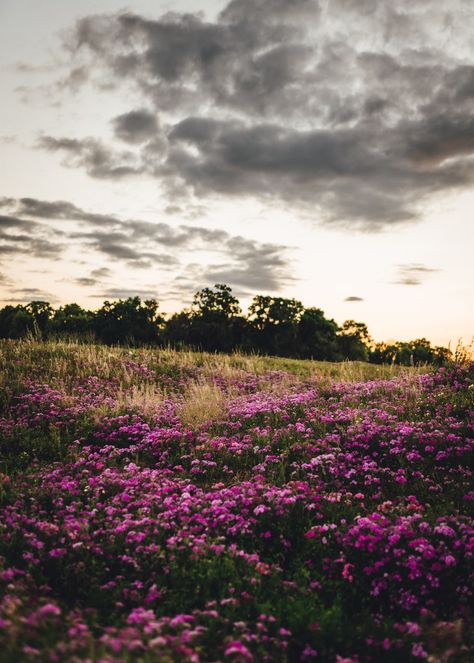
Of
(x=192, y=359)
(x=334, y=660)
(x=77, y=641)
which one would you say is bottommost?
(x=334, y=660)

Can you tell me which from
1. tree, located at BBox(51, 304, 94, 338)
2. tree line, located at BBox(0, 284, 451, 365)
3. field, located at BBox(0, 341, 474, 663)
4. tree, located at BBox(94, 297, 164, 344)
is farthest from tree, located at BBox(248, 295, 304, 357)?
field, located at BBox(0, 341, 474, 663)

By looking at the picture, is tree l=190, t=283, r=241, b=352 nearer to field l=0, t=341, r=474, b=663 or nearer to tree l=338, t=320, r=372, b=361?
tree l=338, t=320, r=372, b=361

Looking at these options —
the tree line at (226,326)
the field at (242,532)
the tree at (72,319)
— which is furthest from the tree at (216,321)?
the field at (242,532)

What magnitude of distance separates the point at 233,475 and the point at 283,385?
268 inches

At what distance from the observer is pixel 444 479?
6.90 metres

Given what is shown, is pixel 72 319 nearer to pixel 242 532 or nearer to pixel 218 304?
pixel 218 304

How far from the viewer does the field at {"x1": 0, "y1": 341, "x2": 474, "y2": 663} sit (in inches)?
149

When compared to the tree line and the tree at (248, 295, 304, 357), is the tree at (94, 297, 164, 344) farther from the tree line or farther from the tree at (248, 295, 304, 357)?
the tree at (248, 295, 304, 357)

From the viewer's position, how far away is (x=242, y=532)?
551cm

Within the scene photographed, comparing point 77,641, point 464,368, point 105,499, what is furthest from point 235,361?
point 77,641

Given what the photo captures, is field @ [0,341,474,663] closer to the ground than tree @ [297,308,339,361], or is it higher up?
closer to the ground

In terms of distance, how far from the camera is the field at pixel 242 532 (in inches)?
149

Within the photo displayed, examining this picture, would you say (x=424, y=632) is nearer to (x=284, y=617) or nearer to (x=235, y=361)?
(x=284, y=617)

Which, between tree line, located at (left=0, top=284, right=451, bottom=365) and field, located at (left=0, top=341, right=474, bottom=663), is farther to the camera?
tree line, located at (left=0, top=284, right=451, bottom=365)
